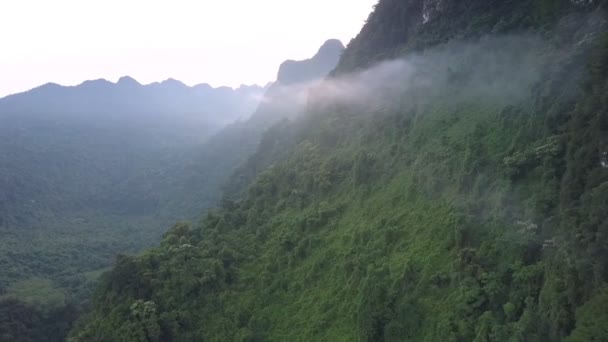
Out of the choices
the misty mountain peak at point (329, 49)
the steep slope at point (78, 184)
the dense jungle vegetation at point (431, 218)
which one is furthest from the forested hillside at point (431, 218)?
the misty mountain peak at point (329, 49)

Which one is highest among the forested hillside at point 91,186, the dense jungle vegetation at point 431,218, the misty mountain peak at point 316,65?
the misty mountain peak at point 316,65

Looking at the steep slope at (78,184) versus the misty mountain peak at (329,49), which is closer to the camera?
the steep slope at (78,184)

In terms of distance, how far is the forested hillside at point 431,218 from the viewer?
10875 mm

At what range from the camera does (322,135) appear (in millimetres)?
25328

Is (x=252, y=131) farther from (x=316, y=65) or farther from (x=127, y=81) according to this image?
(x=127, y=81)

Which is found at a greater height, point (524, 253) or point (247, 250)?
point (524, 253)

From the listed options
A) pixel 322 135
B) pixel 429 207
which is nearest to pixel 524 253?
pixel 429 207

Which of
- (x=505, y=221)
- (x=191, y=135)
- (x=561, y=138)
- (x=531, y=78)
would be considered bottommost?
(x=191, y=135)

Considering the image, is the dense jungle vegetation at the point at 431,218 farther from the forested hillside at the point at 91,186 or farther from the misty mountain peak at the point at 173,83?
the misty mountain peak at the point at 173,83

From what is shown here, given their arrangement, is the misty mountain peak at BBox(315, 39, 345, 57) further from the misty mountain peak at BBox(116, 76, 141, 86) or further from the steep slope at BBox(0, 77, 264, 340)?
the misty mountain peak at BBox(116, 76, 141, 86)

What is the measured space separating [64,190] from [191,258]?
48.7 metres

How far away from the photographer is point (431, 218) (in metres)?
15.2

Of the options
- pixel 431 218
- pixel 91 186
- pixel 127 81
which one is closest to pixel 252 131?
pixel 91 186

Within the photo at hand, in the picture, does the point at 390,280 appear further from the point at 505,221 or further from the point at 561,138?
the point at 561,138
